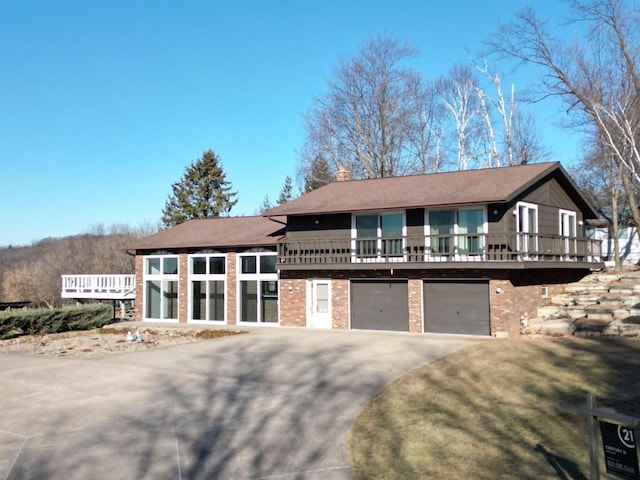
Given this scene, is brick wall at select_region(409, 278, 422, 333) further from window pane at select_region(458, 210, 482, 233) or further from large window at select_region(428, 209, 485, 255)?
window pane at select_region(458, 210, 482, 233)

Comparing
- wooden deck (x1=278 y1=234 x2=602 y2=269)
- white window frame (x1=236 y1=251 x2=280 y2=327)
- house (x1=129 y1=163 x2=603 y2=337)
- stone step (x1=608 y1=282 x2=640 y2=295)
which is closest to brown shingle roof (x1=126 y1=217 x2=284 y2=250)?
house (x1=129 y1=163 x2=603 y2=337)

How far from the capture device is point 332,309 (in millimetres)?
21297

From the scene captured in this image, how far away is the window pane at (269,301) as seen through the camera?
2294cm

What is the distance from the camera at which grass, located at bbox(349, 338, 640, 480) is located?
22.2ft

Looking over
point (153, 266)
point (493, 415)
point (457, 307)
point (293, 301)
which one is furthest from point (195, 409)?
point (153, 266)

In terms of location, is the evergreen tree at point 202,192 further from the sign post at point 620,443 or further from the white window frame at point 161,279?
the sign post at point 620,443

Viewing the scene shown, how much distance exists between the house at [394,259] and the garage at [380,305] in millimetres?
38

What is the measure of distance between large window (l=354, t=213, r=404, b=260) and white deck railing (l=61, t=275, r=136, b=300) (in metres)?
14.1

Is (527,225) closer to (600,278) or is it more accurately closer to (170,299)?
(600,278)

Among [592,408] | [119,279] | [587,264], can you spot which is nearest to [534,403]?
[592,408]

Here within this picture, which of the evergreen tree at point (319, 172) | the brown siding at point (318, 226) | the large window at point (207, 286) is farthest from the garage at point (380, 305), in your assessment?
the evergreen tree at point (319, 172)

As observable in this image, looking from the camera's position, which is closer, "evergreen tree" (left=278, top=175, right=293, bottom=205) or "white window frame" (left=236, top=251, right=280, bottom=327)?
"white window frame" (left=236, top=251, right=280, bottom=327)

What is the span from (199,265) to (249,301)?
316cm

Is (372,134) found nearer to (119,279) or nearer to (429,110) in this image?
(429,110)
